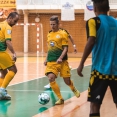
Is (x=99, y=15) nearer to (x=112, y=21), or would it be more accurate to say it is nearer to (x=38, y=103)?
(x=112, y=21)

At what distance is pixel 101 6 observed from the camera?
4285 mm

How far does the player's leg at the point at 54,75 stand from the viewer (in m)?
7.38

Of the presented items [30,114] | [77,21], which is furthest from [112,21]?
[77,21]

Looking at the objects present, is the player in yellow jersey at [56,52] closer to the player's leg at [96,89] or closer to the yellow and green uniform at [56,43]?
the yellow and green uniform at [56,43]

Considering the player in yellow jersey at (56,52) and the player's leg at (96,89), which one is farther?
the player in yellow jersey at (56,52)

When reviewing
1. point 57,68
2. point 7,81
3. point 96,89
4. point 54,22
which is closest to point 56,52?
point 57,68

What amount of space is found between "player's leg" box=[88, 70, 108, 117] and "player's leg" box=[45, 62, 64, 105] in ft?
9.86

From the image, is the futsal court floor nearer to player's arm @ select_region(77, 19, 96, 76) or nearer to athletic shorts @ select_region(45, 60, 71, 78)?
athletic shorts @ select_region(45, 60, 71, 78)

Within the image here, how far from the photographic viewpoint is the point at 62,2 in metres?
25.8

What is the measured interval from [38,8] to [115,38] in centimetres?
2243

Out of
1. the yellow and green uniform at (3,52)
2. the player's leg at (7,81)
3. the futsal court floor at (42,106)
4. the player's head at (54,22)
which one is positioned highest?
the player's head at (54,22)

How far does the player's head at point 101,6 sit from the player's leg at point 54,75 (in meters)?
3.22

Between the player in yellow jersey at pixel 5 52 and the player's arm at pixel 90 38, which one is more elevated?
the player's arm at pixel 90 38

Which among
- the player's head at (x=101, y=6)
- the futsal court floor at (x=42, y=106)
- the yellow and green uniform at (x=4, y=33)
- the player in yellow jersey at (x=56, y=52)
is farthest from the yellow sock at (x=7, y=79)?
the player's head at (x=101, y=6)
